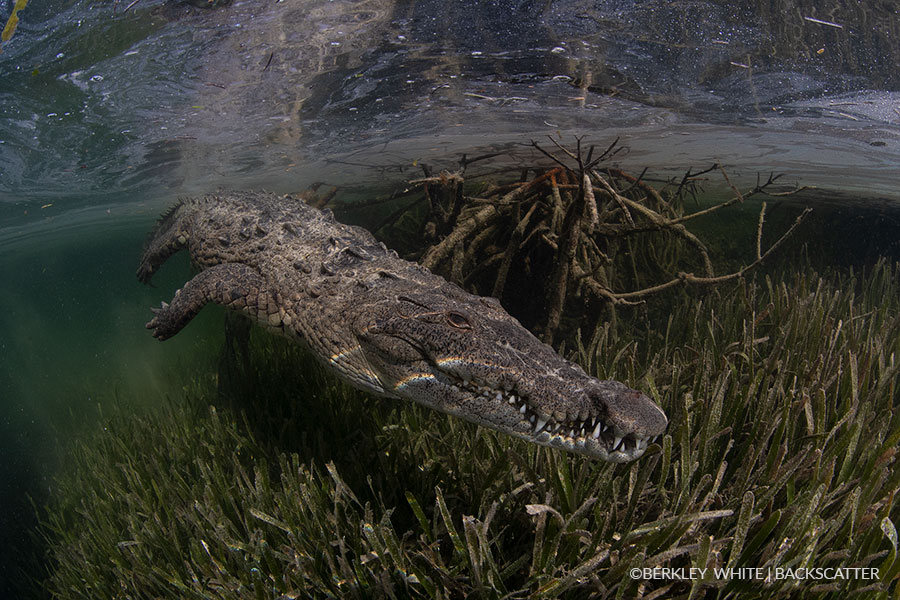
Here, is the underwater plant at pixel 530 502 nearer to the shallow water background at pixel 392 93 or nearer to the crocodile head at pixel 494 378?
the crocodile head at pixel 494 378

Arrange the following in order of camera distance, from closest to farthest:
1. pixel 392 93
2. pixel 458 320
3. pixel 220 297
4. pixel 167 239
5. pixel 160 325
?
1. pixel 458 320
2. pixel 220 297
3. pixel 160 325
4. pixel 167 239
5. pixel 392 93

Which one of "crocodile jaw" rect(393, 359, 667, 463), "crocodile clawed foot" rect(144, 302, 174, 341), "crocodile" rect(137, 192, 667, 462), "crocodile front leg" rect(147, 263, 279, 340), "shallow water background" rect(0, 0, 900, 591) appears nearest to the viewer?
"crocodile jaw" rect(393, 359, 667, 463)

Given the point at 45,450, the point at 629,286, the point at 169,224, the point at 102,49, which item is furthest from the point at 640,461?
the point at 45,450

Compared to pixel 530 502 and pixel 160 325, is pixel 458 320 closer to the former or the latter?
pixel 530 502

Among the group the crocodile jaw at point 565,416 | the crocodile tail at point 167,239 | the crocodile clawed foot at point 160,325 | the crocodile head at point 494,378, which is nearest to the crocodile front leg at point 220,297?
the crocodile clawed foot at point 160,325

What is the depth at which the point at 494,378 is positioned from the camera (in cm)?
251

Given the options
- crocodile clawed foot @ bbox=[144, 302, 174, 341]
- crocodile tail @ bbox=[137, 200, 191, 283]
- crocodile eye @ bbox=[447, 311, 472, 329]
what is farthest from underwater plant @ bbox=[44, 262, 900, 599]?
crocodile tail @ bbox=[137, 200, 191, 283]

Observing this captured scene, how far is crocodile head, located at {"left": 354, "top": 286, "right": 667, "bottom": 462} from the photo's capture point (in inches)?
86.0

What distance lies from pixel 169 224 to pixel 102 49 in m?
2.76

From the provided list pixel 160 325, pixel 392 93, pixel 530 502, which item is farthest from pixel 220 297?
pixel 392 93

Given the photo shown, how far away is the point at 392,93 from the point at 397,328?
6761 mm

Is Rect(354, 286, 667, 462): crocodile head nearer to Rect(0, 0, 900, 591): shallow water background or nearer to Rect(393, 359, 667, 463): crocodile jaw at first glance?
Rect(393, 359, 667, 463): crocodile jaw

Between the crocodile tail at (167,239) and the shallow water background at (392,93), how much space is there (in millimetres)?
1842

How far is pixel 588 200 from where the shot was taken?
4.87m
